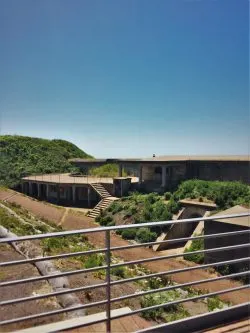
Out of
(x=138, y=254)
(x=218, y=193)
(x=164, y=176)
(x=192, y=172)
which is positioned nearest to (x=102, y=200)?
(x=164, y=176)

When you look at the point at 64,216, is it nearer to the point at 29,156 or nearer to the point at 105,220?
the point at 105,220

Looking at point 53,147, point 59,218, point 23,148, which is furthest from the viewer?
point 53,147

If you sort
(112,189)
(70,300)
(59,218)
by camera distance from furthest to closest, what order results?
(112,189) < (59,218) < (70,300)

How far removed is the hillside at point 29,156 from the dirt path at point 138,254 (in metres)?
10.1

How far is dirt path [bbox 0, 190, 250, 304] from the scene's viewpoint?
10.6 metres

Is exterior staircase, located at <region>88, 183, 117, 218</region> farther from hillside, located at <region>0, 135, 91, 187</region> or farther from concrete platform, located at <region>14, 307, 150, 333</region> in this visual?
concrete platform, located at <region>14, 307, 150, 333</region>

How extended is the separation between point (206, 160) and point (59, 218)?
39.4ft

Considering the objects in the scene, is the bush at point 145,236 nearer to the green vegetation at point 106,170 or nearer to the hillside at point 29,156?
the green vegetation at point 106,170

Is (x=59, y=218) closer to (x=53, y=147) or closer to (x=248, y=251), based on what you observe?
(x=248, y=251)

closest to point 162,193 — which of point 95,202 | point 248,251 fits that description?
point 95,202

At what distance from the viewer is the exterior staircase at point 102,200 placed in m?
27.8

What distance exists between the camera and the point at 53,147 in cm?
5544

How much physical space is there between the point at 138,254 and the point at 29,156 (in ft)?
118

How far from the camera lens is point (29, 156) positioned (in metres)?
50.2
